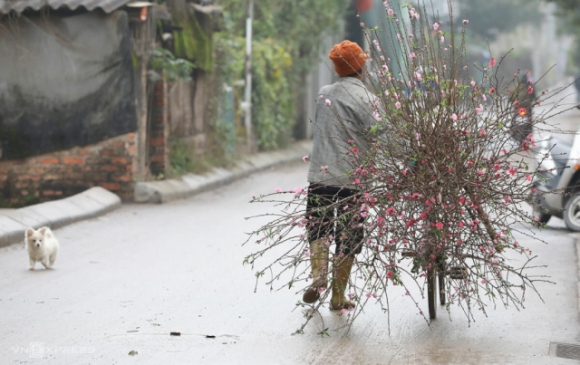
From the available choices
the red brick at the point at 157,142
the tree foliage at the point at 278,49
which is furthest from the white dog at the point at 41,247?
the tree foliage at the point at 278,49

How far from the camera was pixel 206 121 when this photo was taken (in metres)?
18.3

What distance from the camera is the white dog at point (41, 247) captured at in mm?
8367

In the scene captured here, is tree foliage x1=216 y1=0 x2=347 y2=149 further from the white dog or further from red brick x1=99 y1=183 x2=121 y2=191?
the white dog

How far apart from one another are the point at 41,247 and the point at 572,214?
6285 millimetres

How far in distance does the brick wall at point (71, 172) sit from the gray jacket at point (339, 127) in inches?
291

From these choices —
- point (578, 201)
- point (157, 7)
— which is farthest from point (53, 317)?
point (157, 7)

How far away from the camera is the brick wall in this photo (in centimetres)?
1352

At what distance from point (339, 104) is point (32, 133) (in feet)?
24.9

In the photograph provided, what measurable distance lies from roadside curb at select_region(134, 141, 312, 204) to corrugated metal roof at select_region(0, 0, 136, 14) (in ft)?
8.52

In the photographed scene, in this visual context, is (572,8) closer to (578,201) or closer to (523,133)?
(578,201)

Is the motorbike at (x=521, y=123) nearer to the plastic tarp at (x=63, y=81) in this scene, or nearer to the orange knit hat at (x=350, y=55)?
the orange knit hat at (x=350, y=55)

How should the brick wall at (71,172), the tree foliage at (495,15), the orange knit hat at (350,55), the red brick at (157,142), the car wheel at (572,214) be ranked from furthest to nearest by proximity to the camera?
1. the tree foliage at (495,15)
2. the red brick at (157,142)
3. the brick wall at (71,172)
4. the car wheel at (572,214)
5. the orange knit hat at (350,55)

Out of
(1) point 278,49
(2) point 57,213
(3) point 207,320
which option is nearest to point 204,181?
(2) point 57,213

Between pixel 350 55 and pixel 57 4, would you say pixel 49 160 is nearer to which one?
pixel 57 4
